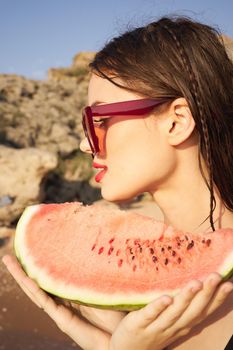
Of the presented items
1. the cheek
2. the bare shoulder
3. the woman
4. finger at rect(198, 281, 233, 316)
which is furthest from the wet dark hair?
finger at rect(198, 281, 233, 316)

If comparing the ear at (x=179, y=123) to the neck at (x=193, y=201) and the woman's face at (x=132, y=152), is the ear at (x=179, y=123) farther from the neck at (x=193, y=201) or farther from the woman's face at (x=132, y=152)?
the neck at (x=193, y=201)

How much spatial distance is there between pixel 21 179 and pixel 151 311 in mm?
5336

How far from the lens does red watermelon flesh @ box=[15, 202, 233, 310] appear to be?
1.25 metres

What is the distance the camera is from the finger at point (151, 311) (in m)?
1.02

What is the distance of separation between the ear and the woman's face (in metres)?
0.03

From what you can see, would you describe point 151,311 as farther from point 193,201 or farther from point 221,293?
point 193,201

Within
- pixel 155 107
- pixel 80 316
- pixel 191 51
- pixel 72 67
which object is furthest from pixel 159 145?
pixel 72 67

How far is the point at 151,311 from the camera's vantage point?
1.05 m

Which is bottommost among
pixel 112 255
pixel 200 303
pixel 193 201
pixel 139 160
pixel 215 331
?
pixel 215 331

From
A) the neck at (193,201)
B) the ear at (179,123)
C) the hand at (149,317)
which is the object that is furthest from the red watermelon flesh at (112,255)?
the ear at (179,123)

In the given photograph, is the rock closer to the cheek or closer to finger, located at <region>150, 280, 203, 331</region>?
the cheek

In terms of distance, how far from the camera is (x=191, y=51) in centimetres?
149

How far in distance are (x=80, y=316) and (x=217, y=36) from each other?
4.05ft

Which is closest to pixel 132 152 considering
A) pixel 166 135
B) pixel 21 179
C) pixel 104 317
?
pixel 166 135
